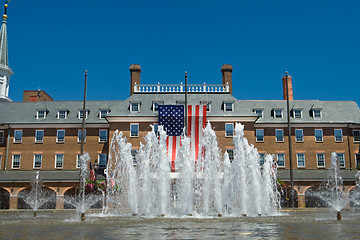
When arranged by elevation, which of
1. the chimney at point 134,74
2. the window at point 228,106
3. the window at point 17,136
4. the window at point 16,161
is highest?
the chimney at point 134,74

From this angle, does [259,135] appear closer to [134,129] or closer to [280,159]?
[280,159]

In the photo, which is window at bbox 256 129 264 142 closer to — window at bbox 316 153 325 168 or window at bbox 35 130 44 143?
window at bbox 316 153 325 168

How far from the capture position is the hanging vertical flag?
3734cm

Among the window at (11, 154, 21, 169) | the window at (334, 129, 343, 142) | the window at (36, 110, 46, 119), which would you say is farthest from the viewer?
the window at (36, 110, 46, 119)

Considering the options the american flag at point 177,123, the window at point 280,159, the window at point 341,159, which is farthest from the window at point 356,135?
the american flag at point 177,123

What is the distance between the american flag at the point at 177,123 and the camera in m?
37.4

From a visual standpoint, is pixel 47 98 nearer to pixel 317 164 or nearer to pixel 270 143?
pixel 270 143

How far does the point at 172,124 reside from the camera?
124 ft

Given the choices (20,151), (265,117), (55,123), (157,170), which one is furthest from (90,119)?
(157,170)

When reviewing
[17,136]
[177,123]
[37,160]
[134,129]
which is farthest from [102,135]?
[177,123]

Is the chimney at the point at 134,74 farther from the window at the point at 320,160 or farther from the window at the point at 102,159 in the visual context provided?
the window at the point at 320,160

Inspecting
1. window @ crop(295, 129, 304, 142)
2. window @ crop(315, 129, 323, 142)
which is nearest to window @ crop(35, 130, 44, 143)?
window @ crop(295, 129, 304, 142)

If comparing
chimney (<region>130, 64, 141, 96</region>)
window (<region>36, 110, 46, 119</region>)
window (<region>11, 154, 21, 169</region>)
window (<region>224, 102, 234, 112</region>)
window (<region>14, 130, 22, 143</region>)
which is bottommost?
window (<region>11, 154, 21, 169</region>)

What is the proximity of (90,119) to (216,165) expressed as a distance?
25867 mm
